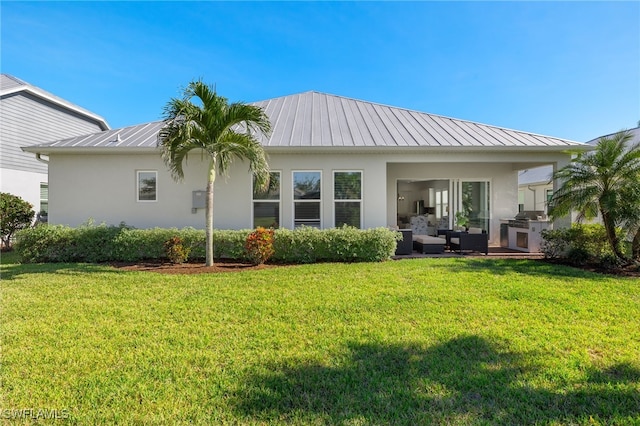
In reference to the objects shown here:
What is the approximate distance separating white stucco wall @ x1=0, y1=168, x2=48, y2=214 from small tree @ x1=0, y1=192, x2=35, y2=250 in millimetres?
2050

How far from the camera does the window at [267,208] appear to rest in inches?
392

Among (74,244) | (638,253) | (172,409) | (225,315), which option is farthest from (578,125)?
(74,244)

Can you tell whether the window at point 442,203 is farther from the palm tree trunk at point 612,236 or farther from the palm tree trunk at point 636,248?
the palm tree trunk at point 636,248

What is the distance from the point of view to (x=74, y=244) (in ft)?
28.3

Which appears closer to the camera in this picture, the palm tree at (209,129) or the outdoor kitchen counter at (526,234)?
the palm tree at (209,129)

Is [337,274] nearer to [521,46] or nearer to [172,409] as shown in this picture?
[172,409]

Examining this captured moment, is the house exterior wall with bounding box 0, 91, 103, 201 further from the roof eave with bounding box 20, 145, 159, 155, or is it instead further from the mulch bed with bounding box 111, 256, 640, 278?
the mulch bed with bounding box 111, 256, 640, 278

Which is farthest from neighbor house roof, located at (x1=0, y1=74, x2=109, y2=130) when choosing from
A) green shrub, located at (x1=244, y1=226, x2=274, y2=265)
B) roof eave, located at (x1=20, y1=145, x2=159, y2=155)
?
green shrub, located at (x1=244, y1=226, x2=274, y2=265)

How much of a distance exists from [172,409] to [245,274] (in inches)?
180

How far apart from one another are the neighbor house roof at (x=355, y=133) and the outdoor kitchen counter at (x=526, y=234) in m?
2.58

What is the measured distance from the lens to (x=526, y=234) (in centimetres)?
1048

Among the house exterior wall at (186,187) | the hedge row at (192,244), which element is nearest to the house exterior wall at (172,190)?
the house exterior wall at (186,187)

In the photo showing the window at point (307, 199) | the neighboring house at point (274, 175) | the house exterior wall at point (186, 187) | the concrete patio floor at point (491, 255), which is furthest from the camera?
the window at point (307, 199)

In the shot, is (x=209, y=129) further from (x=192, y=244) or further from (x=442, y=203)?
(x=442, y=203)
